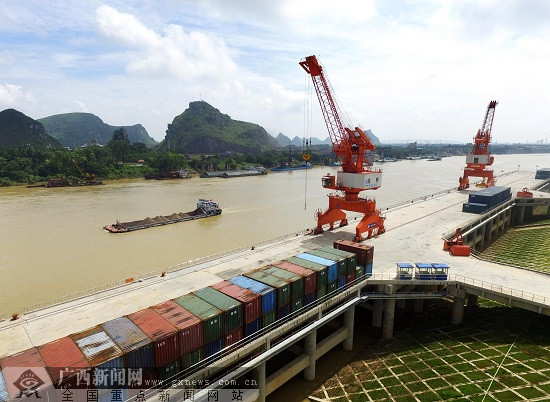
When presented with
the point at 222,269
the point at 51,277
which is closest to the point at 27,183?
the point at 51,277

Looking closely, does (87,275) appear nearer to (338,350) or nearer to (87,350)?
(87,350)

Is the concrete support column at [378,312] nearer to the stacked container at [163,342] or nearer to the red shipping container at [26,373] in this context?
the stacked container at [163,342]

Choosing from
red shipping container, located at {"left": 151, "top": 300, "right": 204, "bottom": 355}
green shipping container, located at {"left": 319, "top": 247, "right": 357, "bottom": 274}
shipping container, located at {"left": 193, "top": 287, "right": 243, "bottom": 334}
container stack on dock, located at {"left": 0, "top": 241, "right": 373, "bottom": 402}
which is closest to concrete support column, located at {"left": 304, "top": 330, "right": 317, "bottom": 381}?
container stack on dock, located at {"left": 0, "top": 241, "right": 373, "bottom": 402}

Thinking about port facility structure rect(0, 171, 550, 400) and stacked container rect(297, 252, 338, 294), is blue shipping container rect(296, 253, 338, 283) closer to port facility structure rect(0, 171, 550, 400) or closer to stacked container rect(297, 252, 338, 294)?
stacked container rect(297, 252, 338, 294)

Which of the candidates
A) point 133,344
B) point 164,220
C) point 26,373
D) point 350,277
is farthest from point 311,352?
point 164,220

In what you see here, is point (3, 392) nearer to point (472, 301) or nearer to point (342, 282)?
point (342, 282)

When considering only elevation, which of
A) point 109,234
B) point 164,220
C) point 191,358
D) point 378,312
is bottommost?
point 378,312

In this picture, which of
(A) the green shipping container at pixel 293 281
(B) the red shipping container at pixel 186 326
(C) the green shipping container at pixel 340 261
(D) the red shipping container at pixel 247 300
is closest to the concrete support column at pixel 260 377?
(D) the red shipping container at pixel 247 300
